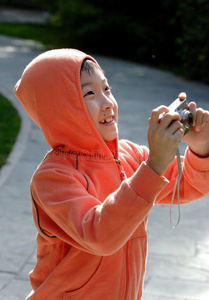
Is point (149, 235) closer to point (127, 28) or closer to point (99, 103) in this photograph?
point (99, 103)

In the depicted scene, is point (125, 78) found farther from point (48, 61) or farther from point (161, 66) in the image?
point (48, 61)

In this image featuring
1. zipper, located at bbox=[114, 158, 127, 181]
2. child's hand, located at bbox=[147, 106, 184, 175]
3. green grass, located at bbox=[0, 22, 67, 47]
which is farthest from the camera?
green grass, located at bbox=[0, 22, 67, 47]

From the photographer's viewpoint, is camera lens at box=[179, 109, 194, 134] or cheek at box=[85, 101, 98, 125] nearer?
camera lens at box=[179, 109, 194, 134]

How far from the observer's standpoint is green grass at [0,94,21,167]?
5.75 meters

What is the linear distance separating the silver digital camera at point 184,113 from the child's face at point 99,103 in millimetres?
251

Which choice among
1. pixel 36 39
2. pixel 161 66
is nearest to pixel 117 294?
pixel 161 66

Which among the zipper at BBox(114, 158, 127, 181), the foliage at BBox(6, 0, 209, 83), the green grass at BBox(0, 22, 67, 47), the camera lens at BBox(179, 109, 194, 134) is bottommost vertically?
the green grass at BBox(0, 22, 67, 47)

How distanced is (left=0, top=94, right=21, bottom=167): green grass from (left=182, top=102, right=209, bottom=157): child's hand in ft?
12.1

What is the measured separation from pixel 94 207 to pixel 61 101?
410mm

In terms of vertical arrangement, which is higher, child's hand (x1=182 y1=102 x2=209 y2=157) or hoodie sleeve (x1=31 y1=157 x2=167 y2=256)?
child's hand (x1=182 y1=102 x2=209 y2=157)

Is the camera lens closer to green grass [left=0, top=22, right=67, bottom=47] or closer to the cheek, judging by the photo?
the cheek

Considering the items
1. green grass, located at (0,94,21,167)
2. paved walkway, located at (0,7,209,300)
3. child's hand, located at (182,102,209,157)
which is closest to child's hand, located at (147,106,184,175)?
child's hand, located at (182,102,209,157)

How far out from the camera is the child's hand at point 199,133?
180 cm

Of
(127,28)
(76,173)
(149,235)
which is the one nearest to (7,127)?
(149,235)
